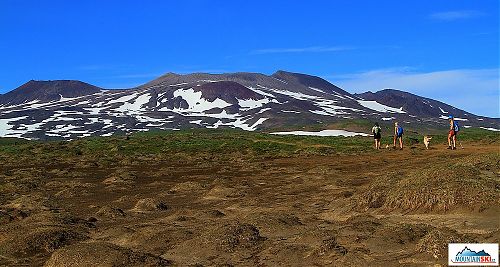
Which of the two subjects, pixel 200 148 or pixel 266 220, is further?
pixel 200 148

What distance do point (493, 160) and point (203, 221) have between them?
38.0ft

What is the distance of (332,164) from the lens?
1358 inches

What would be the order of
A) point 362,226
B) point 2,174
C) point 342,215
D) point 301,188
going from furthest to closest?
point 2,174
point 301,188
point 342,215
point 362,226

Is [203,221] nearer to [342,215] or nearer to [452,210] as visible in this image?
[342,215]

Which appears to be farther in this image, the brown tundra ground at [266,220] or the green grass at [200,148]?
the green grass at [200,148]

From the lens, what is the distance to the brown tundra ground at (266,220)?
11.9 metres

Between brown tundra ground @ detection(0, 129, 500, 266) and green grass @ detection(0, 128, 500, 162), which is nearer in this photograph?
brown tundra ground @ detection(0, 129, 500, 266)

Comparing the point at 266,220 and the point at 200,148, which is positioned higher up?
the point at 200,148

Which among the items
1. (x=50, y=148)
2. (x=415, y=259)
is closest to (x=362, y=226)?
(x=415, y=259)

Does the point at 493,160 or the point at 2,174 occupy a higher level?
the point at 493,160

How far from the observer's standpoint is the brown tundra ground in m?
11.9

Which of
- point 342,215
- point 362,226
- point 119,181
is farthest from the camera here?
point 119,181

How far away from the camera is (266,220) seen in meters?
15.3

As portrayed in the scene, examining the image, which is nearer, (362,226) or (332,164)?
(362,226)
